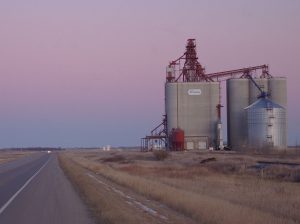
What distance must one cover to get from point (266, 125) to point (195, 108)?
1263cm

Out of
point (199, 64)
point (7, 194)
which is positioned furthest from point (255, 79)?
point (7, 194)

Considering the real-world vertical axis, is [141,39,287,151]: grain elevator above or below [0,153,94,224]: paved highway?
above

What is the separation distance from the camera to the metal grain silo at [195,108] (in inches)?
4028

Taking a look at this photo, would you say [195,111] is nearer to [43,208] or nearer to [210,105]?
[210,105]

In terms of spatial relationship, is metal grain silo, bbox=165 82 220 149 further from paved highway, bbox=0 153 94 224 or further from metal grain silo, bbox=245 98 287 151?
paved highway, bbox=0 153 94 224

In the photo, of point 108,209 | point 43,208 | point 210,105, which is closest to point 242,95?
point 210,105

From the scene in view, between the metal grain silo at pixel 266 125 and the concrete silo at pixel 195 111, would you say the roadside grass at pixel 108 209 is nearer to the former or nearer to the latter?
the metal grain silo at pixel 266 125

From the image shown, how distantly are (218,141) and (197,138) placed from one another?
3.87 m

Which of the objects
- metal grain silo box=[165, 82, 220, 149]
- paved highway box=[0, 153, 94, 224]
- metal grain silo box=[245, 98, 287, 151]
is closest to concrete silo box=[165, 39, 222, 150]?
metal grain silo box=[165, 82, 220, 149]

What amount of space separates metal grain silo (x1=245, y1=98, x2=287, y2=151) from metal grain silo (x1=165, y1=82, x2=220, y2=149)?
7530mm

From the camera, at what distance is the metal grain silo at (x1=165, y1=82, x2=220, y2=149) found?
10231cm

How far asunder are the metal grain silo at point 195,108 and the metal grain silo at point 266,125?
24.7 feet

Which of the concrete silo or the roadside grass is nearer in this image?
the roadside grass

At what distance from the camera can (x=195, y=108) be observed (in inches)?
4038
